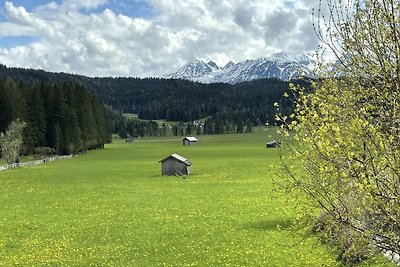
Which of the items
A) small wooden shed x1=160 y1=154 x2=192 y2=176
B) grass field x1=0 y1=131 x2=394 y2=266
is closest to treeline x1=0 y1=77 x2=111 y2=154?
small wooden shed x1=160 y1=154 x2=192 y2=176

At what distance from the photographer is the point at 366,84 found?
44.3 feet

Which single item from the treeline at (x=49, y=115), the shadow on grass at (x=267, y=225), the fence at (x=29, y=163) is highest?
the treeline at (x=49, y=115)

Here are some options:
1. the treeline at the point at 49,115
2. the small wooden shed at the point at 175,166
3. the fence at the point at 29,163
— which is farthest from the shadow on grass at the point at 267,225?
the treeline at the point at 49,115

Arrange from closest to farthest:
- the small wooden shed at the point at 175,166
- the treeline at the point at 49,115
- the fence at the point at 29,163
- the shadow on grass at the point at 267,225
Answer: the shadow on grass at the point at 267,225 < the small wooden shed at the point at 175,166 < the fence at the point at 29,163 < the treeline at the point at 49,115

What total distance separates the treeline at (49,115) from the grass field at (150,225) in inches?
2221

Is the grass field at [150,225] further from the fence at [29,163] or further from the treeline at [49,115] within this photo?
the treeline at [49,115]

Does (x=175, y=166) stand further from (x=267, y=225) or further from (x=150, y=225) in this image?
(x=267, y=225)

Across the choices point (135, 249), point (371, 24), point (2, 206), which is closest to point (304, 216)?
point (371, 24)

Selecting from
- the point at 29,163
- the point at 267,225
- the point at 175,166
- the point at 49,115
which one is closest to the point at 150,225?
the point at 267,225

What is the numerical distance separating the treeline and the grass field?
185ft

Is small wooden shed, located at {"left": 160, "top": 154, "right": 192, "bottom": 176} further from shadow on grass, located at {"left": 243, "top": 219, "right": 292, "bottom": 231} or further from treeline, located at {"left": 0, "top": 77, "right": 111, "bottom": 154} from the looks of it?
treeline, located at {"left": 0, "top": 77, "right": 111, "bottom": 154}

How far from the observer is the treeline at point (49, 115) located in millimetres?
120375

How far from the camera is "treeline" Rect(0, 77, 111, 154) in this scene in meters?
120

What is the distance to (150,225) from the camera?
1444 inches
